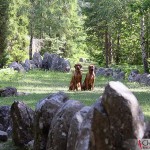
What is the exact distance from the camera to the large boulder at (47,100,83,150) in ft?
23.5

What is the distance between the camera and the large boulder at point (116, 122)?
5559mm

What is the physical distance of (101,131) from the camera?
5.68m

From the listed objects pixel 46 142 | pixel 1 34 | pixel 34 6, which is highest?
pixel 34 6

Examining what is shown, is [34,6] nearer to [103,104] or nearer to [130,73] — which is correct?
[130,73]

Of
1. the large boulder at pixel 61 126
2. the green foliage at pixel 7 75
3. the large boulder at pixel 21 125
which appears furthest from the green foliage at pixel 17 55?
the large boulder at pixel 61 126

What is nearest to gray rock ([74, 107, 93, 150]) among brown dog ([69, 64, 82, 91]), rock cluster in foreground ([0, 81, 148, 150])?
rock cluster in foreground ([0, 81, 148, 150])

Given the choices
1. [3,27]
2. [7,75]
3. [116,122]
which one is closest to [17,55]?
[3,27]

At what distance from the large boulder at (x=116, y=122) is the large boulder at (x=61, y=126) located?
137 cm

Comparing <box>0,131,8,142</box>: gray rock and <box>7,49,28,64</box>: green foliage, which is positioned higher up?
<box>7,49,28,64</box>: green foliage

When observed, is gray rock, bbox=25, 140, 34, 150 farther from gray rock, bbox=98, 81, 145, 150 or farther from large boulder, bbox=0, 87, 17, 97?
large boulder, bbox=0, 87, 17, 97

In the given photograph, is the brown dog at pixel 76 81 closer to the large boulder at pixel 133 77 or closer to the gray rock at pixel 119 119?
the large boulder at pixel 133 77

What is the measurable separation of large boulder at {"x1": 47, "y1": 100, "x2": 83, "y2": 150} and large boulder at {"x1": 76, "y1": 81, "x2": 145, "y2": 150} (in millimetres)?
1371

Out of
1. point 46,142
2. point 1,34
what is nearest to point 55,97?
point 46,142

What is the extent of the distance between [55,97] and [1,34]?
1138 inches
